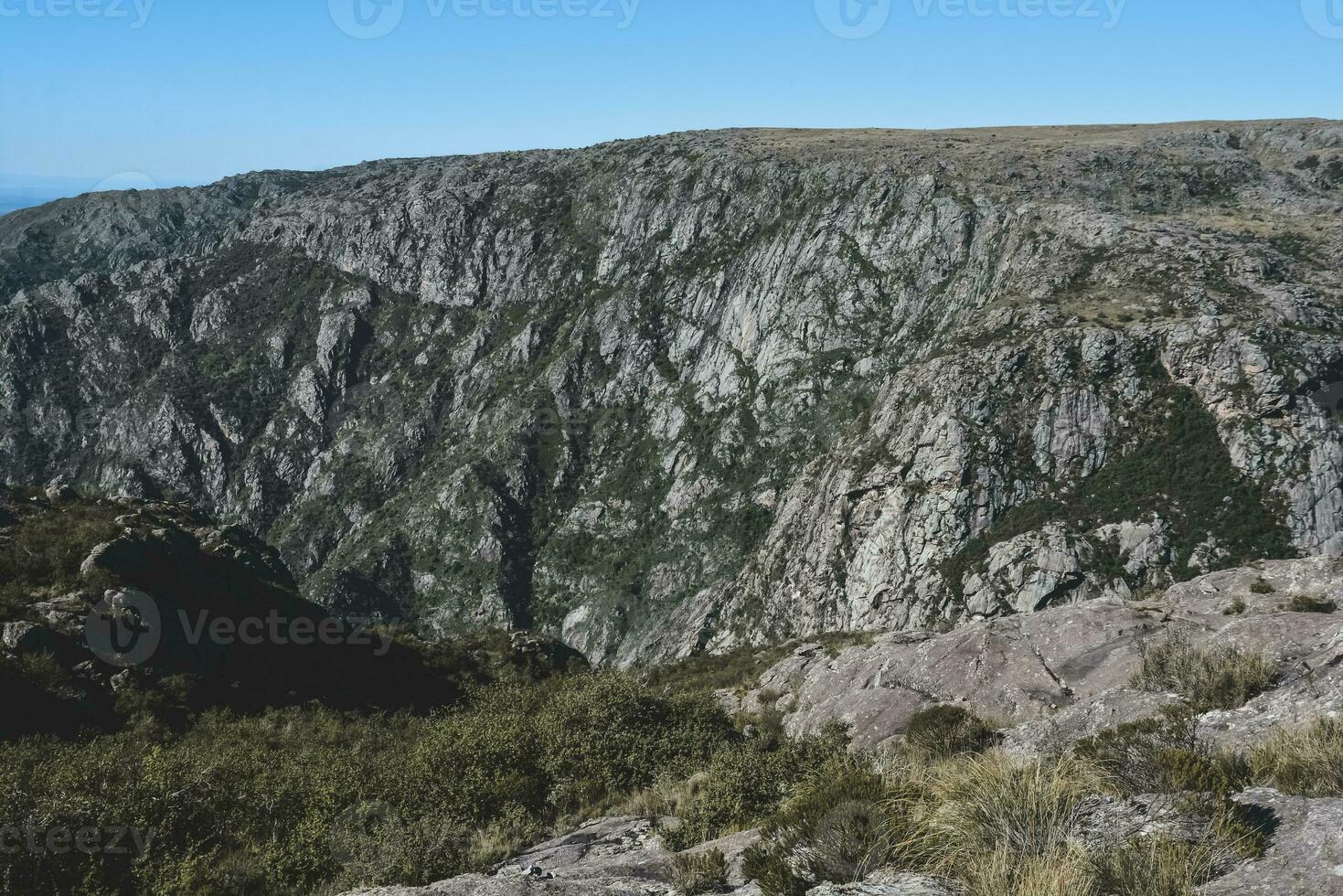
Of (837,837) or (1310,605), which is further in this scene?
(1310,605)

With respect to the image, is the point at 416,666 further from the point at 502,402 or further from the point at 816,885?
the point at 502,402

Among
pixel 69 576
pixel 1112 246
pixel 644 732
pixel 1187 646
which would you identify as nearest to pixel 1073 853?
pixel 1187 646

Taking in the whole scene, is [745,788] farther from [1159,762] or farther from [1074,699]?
[1074,699]

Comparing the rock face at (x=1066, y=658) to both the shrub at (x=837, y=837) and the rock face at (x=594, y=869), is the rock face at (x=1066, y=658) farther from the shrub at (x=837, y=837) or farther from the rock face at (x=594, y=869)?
the rock face at (x=594, y=869)

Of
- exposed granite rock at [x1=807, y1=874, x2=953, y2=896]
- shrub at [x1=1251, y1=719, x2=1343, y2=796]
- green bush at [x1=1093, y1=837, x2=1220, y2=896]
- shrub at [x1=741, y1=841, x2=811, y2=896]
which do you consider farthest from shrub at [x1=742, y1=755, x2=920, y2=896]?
shrub at [x1=1251, y1=719, x2=1343, y2=796]

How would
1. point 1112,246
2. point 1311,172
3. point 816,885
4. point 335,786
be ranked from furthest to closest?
1. point 1311,172
2. point 1112,246
3. point 335,786
4. point 816,885

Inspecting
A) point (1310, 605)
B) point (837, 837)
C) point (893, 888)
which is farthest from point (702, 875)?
point (1310, 605)

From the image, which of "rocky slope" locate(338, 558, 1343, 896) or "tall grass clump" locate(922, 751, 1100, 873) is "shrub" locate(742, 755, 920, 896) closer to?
"rocky slope" locate(338, 558, 1343, 896)
